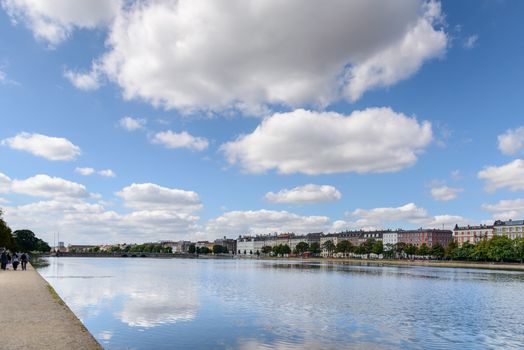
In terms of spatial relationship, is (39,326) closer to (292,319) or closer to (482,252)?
(292,319)

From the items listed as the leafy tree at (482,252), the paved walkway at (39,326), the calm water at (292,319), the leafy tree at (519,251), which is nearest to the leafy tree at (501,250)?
the leafy tree at (519,251)

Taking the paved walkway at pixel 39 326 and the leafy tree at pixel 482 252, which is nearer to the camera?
the paved walkway at pixel 39 326

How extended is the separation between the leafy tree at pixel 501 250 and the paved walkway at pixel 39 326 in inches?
5469

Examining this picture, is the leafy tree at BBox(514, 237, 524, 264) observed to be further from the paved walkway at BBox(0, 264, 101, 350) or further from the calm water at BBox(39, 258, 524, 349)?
the paved walkway at BBox(0, 264, 101, 350)

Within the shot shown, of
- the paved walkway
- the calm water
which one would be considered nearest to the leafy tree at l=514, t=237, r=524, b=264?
the calm water

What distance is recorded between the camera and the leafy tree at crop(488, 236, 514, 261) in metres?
142

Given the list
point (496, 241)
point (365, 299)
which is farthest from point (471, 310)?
point (496, 241)

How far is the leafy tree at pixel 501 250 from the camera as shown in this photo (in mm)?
142000

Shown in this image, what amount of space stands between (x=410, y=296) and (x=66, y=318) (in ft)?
100

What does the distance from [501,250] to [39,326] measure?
146 metres

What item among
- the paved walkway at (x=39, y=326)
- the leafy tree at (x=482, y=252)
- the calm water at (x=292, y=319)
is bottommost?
the leafy tree at (x=482, y=252)

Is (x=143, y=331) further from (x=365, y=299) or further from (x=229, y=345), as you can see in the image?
(x=365, y=299)

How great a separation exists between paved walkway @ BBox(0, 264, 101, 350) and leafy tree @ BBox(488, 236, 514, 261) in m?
139

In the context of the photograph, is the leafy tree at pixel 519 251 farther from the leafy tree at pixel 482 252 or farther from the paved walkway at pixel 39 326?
Result: the paved walkway at pixel 39 326
